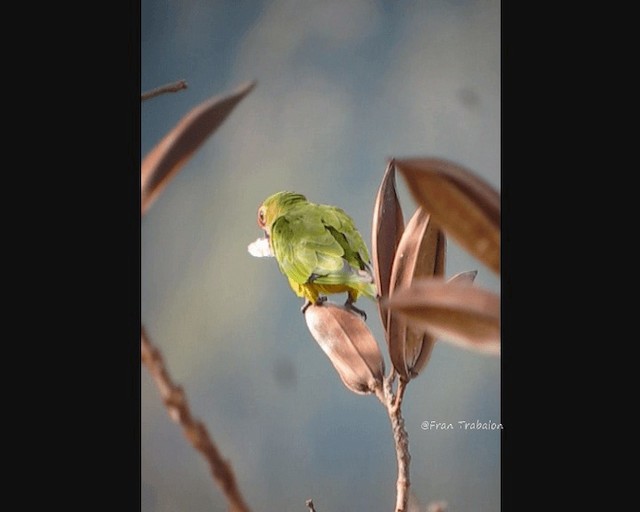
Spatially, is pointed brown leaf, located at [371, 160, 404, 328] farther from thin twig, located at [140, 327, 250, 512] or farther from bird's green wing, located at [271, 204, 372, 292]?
thin twig, located at [140, 327, 250, 512]

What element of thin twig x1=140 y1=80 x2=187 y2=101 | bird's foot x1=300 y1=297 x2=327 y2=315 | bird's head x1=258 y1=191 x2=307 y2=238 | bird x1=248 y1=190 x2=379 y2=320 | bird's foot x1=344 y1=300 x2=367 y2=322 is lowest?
bird's foot x1=344 y1=300 x2=367 y2=322

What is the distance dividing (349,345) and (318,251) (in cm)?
22

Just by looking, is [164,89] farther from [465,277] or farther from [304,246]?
[465,277]

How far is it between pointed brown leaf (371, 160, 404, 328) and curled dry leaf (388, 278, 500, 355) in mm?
43

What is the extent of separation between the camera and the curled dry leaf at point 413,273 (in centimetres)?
158

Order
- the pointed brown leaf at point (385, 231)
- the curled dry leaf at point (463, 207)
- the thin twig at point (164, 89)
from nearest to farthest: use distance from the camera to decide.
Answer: the curled dry leaf at point (463, 207) < the pointed brown leaf at point (385, 231) < the thin twig at point (164, 89)

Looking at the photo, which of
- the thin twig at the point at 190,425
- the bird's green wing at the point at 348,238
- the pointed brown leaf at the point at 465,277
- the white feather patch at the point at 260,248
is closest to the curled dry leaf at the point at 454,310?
the pointed brown leaf at the point at 465,277

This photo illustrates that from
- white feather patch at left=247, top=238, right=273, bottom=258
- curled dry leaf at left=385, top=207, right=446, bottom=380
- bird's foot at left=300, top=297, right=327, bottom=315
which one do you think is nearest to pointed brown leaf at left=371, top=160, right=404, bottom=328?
curled dry leaf at left=385, top=207, right=446, bottom=380

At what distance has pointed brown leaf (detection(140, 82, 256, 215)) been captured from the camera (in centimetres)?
166

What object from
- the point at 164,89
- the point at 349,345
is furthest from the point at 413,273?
the point at 164,89

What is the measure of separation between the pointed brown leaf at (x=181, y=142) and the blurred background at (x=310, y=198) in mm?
23

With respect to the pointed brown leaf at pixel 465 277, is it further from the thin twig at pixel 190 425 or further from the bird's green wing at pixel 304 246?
the thin twig at pixel 190 425

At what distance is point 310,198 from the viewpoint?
1.67 metres
